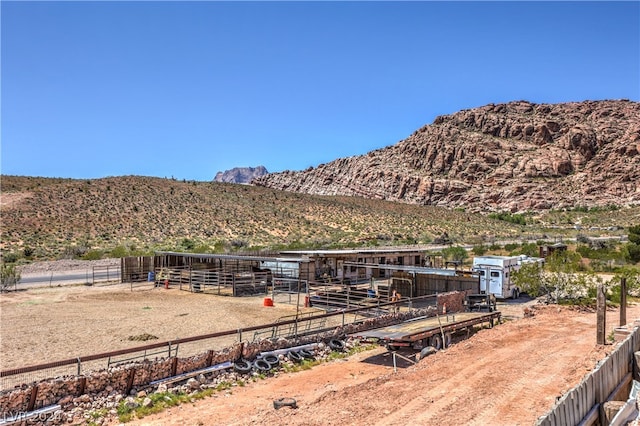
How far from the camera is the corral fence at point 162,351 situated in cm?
1116

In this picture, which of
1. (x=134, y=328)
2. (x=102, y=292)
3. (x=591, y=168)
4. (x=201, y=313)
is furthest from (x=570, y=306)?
(x=591, y=168)

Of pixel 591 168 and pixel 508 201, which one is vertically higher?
pixel 591 168

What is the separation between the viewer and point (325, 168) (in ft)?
558

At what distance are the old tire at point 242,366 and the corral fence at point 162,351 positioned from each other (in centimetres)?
73

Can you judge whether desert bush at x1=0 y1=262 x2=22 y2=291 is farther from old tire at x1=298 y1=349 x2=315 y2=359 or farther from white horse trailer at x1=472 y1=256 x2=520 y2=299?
white horse trailer at x1=472 y1=256 x2=520 y2=299

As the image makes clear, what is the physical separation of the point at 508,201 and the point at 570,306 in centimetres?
9818

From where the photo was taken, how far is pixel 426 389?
Answer: 1130cm

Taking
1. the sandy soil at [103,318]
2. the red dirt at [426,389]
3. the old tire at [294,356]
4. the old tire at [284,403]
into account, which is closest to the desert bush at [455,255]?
the sandy soil at [103,318]

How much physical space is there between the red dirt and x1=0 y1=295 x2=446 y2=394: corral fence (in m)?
1.80

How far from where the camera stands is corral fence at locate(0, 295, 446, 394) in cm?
1116

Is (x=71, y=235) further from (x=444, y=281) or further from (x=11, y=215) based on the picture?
(x=444, y=281)

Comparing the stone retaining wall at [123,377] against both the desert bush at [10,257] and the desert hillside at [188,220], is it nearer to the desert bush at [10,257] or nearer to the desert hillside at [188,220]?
the desert hillside at [188,220]

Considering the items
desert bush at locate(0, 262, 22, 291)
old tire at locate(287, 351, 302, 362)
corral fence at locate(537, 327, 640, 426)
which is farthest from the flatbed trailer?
desert bush at locate(0, 262, 22, 291)

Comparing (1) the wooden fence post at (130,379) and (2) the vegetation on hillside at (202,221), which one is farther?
(2) the vegetation on hillside at (202,221)
